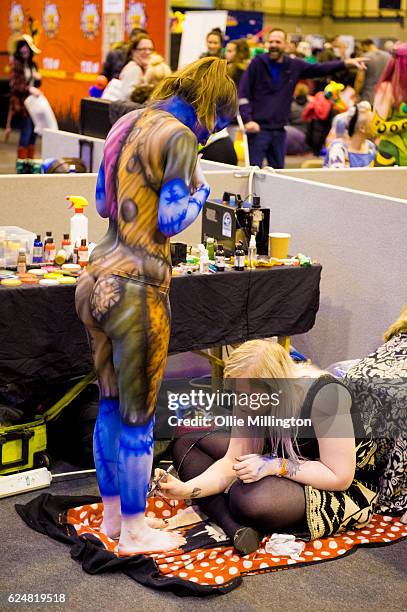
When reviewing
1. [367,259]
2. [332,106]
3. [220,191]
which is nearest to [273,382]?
[367,259]

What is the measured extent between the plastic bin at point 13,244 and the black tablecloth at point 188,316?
0.39m

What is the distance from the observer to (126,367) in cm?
311

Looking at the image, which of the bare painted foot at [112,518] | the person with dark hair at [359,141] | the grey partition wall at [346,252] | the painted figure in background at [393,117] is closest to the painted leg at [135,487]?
the bare painted foot at [112,518]

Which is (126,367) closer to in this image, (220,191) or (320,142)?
(220,191)

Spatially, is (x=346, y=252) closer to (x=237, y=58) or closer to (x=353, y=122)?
(x=353, y=122)

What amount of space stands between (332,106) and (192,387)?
9.04 m

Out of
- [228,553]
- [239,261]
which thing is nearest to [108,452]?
[228,553]

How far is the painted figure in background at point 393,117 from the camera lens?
6465 mm

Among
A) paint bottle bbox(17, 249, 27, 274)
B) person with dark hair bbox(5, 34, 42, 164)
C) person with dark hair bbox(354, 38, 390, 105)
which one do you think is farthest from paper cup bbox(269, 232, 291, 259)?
person with dark hair bbox(354, 38, 390, 105)

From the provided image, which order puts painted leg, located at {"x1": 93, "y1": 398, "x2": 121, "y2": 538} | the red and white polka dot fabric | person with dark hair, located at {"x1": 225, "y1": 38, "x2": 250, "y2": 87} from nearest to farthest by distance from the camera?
1. the red and white polka dot fabric
2. painted leg, located at {"x1": 93, "y1": 398, "x2": 121, "y2": 538}
3. person with dark hair, located at {"x1": 225, "y1": 38, "x2": 250, "y2": 87}

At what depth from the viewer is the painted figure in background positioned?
21.2 ft

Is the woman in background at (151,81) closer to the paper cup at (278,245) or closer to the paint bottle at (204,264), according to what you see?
the paper cup at (278,245)

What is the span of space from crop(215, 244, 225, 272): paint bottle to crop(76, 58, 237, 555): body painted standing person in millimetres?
1077

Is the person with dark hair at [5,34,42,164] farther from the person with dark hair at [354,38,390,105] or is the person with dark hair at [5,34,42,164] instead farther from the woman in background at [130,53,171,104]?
the person with dark hair at [354,38,390,105]
